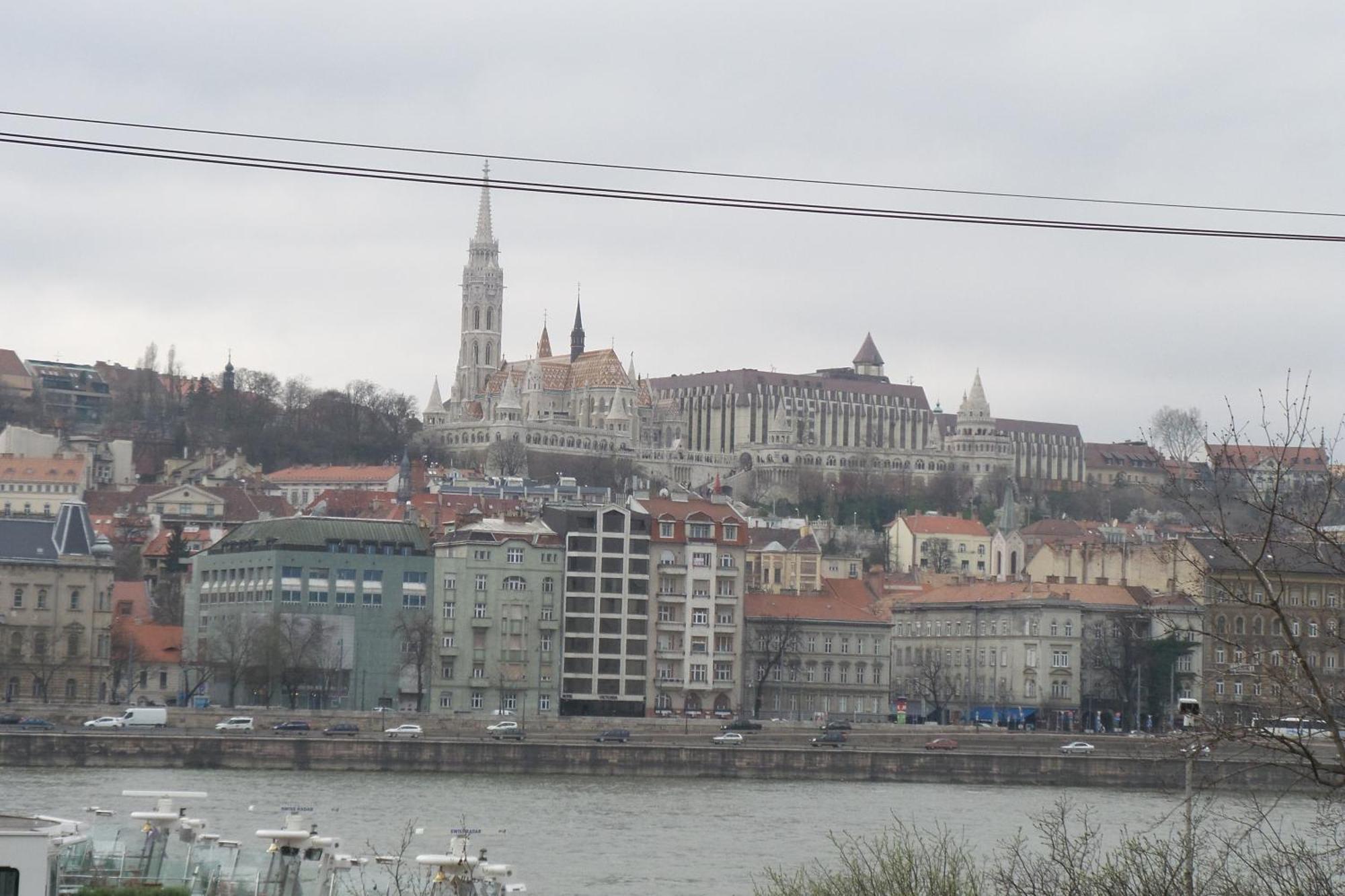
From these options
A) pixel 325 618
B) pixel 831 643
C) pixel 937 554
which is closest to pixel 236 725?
pixel 325 618

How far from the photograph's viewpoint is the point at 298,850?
1073 inches

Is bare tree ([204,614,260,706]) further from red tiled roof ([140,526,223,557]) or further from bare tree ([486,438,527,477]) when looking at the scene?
bare tree ([486,438,527,477])

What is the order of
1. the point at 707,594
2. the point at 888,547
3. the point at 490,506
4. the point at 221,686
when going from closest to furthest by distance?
the point at 221,686 → the point at 707,594 → the point at 490,506 → the point at 888,547

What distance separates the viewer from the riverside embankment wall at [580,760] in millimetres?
61562

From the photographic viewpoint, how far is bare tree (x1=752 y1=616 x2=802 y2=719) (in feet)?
291

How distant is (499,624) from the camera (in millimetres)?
83500

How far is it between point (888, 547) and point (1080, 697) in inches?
2127

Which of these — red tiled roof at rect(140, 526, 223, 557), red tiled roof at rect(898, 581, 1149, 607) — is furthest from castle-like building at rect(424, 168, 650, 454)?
red tiled roof at rect(898, 581, 1149, 607)

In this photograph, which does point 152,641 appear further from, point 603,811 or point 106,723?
point 603,811

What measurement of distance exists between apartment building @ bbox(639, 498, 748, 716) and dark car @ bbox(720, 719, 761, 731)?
6.89 metres

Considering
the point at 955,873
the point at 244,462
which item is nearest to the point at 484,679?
the point at 955,873

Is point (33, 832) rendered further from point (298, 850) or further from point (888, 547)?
point (888, 547)

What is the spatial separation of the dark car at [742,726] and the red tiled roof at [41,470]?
222ft

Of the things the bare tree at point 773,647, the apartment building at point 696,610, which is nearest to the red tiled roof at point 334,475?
the bare tree at point 773,647
